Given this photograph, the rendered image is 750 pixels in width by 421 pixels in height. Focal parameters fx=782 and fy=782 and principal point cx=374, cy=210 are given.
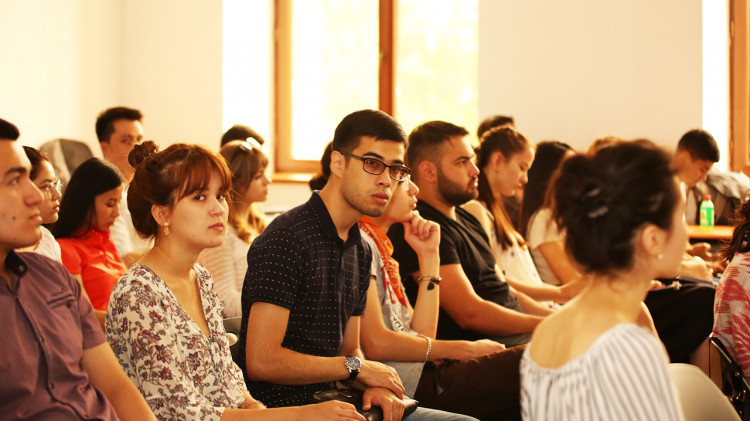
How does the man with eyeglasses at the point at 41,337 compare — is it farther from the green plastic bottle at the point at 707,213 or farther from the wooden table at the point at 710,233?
the green plastic bottle at the point at 707,213

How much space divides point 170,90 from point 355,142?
13.4 feet

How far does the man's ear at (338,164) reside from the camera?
2.12m

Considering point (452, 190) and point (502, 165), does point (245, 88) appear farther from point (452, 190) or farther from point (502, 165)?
point (452, 190)

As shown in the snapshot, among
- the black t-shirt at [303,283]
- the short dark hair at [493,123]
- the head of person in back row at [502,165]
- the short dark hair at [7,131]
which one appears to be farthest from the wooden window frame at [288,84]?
the short dark hair at [7,131]

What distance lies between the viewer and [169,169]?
1754mm

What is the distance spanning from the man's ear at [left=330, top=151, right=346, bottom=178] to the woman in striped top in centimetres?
99

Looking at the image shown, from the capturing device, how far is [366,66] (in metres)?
6.09

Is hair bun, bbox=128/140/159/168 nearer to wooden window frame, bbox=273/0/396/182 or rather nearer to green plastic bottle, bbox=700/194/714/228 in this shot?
green plastic bottle, bbox=700/194/714/228

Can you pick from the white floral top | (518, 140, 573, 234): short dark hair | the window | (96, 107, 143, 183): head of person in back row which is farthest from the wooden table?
the white floral top

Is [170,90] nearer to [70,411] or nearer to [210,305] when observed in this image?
[210,305]

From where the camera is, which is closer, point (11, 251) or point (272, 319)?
point (11, 251)

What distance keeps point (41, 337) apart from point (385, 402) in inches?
33.8

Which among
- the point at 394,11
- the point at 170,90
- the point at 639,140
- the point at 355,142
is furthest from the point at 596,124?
the point at 639,140

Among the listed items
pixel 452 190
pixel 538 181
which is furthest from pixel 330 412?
pixel 538 181
